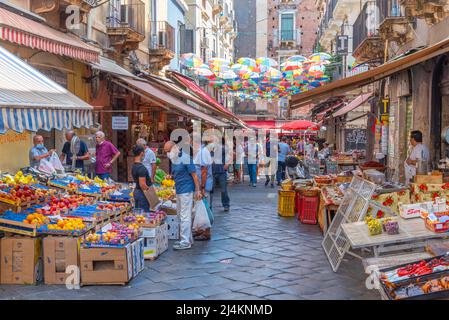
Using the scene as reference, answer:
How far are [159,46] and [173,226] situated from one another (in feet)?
39.3

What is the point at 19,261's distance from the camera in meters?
6.72

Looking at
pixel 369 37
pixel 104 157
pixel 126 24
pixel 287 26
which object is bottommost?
pixel 104 157

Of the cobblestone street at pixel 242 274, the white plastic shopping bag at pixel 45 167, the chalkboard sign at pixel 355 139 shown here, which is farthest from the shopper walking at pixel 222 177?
the chalkboard sign at pixel 355 139

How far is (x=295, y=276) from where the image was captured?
23.2ft

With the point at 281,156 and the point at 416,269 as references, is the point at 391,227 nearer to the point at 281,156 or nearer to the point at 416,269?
the point at 416,269

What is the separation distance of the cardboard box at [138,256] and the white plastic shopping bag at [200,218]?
1.91 m

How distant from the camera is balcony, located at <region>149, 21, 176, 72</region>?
20.2m

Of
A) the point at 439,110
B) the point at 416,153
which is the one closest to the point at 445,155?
the point at 439,110

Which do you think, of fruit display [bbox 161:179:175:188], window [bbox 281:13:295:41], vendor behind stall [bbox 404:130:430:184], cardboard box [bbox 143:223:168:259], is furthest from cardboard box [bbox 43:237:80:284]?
window [bbox 281:13:295:41]

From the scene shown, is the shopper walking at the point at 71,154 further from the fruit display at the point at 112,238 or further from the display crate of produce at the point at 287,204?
the fruit display at the point at 112,238

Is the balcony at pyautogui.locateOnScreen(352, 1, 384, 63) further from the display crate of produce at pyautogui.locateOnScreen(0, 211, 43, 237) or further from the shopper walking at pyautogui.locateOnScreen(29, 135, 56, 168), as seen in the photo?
the display crate of produce at pyautogui.locateOnScreen(0, 211, 43, 237)
